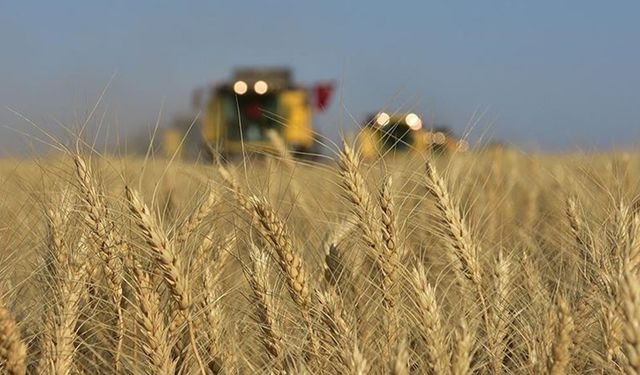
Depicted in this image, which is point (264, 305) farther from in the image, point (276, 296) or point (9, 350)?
point (9, 350)

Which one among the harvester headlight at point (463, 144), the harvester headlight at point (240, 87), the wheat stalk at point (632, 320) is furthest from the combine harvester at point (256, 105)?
the wheat stalk at point (632, 320)

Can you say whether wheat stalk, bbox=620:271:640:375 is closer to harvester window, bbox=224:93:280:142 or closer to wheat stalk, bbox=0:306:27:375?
wheat stalk, bbox=0:306:27:375

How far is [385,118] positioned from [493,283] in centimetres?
41

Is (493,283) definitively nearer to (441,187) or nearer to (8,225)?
(441,187)

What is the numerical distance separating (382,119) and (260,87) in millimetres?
14596

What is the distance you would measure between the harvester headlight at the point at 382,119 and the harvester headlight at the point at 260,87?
14466mm

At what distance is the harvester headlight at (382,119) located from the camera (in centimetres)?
196

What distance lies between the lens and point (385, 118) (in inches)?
82.0

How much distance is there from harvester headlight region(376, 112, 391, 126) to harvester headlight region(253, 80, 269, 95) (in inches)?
570

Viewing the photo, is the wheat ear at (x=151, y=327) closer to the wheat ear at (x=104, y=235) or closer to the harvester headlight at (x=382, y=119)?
the wheat ear at (x=104, y=235)

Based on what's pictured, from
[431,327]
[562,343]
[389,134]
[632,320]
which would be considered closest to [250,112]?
[389,134]

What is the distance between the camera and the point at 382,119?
2.06 meters

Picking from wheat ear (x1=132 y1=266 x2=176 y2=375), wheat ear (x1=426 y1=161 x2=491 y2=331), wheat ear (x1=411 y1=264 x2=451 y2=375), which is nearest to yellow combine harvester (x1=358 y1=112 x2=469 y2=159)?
wheat ear (x1=426 y1=161 x2=491 y2=331)

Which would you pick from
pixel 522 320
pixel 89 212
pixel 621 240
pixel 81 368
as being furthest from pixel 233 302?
pixel 621 240
